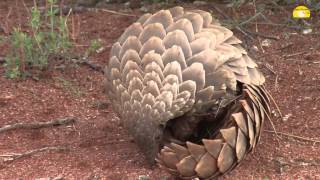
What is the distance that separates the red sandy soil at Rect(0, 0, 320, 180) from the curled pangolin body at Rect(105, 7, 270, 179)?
21 cm

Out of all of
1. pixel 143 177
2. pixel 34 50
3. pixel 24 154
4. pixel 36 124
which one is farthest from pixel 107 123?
pixel 34 50

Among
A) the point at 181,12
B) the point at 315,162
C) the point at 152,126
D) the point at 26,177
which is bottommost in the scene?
the point at 26,177

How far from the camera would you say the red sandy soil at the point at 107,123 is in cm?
311

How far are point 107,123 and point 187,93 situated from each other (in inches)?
36.8

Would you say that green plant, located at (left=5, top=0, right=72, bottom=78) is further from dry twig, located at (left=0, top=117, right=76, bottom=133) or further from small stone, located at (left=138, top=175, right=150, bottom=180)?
small stone, located at (left=138, top=175, right=150, bottom=180)

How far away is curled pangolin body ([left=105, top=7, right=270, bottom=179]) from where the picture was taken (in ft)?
9.25

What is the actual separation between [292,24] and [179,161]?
206 centimetres

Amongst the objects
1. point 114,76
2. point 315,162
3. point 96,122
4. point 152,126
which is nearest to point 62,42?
point 96,122

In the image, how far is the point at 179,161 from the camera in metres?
2.82

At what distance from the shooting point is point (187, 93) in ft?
9.28

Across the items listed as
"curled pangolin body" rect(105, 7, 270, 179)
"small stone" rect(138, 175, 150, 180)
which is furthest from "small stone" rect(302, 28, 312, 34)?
"small stone" rect(138, 175, 150, 180)

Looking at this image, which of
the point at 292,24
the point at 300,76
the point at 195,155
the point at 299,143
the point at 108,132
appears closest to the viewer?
the point at 195,155

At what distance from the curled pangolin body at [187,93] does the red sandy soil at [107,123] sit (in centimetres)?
21

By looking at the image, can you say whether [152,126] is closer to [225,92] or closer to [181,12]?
[225,92]
